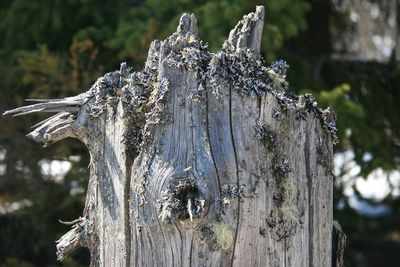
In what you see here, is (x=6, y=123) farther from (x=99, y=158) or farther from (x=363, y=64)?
(x=99, y=158)

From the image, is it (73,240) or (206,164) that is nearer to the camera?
(206,164)

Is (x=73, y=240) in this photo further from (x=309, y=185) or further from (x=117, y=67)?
(x=117, y=67)

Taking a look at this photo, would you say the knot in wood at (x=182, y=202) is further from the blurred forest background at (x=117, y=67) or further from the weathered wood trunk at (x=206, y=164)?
the blurred forest background at (x=117, y=67)

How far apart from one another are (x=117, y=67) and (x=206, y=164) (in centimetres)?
432

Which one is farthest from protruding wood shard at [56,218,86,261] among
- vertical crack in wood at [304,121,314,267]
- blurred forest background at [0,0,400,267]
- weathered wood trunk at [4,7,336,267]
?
blurred forest background at [0,0,400,267]

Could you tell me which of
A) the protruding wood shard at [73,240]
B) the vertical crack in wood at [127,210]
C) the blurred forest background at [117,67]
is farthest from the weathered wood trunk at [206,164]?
the blurred forest background at [117,67]

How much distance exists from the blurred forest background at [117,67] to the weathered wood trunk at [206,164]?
2938mm

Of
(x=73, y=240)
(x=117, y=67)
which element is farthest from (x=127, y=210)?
(x=117, y=67)

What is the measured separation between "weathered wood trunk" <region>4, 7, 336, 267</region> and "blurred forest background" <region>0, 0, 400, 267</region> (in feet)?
9.64

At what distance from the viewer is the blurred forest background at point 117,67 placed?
245 inches

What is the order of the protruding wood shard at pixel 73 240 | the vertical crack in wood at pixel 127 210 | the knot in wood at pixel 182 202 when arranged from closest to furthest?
the knot in wood at pixel 182 202
the vertical crack in wood at pixel 127 210
the protruding wood shard at pixel 73 240

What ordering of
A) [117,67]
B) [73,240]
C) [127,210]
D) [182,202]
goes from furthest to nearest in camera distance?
[117,67] < [73,240] < [127,210] < [182,202]

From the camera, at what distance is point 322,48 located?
822 cm

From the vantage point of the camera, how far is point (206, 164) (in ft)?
9.01
